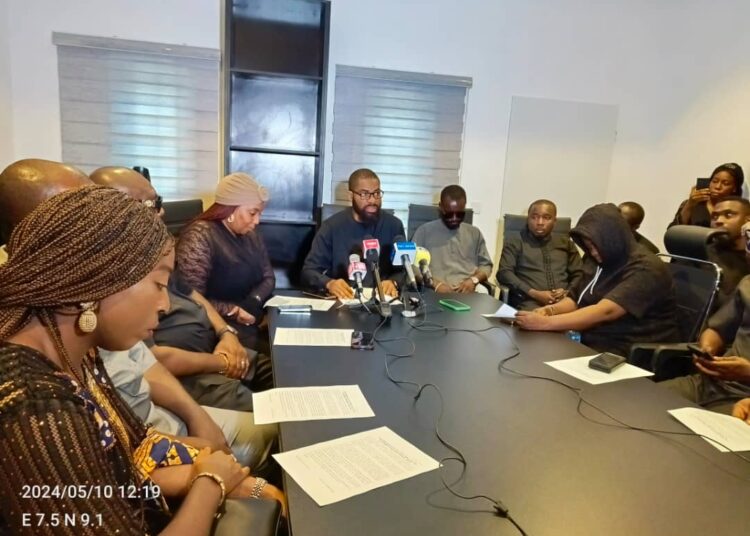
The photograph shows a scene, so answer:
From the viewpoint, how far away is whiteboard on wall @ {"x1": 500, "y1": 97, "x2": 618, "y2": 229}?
4387 millimetres

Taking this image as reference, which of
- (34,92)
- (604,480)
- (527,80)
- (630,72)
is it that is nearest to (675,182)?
(630,72)

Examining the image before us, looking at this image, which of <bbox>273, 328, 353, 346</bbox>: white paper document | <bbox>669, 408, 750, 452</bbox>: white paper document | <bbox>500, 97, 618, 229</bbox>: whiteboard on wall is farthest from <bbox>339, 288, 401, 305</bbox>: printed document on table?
<bbox>500, 97, 618, 229</bbox>: whiteboard on wall

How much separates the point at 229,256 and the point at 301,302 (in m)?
0.42

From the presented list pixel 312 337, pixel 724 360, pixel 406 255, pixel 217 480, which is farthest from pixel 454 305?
pixel 217 480

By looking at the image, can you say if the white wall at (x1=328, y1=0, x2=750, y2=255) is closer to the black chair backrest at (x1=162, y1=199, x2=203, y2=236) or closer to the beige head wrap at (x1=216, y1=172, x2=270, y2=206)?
the black chair backrest at (x1=162, y1=199, x2=203, y2=236)

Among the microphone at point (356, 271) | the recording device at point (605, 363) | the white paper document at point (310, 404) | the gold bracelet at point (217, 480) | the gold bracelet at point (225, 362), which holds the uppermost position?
the microphone at point (356, 271)

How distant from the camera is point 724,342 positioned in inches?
84.4

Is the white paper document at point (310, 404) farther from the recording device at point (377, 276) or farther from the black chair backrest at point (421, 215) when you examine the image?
the black chair backrest at point (421, 215)

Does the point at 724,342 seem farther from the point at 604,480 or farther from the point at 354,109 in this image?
the point at 354,109

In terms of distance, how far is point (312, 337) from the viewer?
6.15 feet

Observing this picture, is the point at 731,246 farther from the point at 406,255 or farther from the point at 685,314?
the point at 406,255

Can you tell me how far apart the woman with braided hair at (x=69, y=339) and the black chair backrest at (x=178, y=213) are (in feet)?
6.47

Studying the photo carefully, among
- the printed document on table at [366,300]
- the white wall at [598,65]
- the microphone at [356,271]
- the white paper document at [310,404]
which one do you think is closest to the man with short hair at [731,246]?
the white wall at [598,65]

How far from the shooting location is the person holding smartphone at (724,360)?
5.92ft
